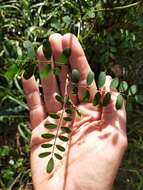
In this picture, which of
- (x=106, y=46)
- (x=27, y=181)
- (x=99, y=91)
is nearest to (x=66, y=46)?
(x=99, y=91)

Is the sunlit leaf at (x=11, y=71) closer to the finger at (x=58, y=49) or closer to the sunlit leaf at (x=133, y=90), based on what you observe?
the finger at (x=58, y=49)

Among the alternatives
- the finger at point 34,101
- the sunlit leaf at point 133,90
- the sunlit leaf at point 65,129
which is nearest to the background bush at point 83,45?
the finger at point 34,101

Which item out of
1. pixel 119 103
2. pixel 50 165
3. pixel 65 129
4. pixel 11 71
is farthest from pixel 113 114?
pixel 11 71

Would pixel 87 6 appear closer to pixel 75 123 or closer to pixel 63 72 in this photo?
pixel 63 72

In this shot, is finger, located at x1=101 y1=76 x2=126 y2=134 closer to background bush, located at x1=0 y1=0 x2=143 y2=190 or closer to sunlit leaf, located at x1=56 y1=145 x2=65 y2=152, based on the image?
sunlit leaf, located at x1=56 y1=145 x2=65 y2=152

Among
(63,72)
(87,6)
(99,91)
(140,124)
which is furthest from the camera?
(140,124)

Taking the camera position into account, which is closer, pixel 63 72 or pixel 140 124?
pixel 63 72

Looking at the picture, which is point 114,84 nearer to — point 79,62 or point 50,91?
point 79,62
